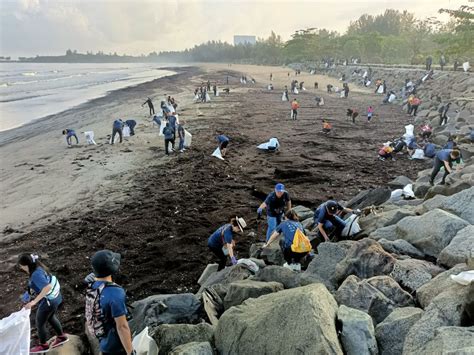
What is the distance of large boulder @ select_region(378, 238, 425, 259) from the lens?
19.9 ft

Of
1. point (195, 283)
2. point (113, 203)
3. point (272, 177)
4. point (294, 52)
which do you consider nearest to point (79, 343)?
point (195, 283)

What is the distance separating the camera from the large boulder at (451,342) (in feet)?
10.1

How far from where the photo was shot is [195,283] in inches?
298

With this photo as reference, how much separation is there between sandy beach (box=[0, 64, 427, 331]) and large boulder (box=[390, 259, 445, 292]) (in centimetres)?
390

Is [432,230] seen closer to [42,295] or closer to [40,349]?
[42,295]

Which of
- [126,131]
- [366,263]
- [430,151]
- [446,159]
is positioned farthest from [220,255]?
[126,131]

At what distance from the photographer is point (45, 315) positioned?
531 centimetres

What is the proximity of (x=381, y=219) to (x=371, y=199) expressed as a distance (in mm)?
2019

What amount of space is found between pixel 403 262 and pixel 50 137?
20.3 metres

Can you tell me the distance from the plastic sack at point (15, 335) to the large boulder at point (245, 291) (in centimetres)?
242

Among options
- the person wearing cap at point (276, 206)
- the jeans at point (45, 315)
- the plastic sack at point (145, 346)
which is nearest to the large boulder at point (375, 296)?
the plastic sack at point (145, 346)

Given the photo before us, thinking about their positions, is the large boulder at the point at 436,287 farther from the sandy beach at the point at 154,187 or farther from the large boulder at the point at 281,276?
the sandy beach at the point at 154,187

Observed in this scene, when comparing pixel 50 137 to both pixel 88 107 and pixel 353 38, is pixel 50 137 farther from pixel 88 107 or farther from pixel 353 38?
pixel 353 38

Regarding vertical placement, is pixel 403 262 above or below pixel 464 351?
below
